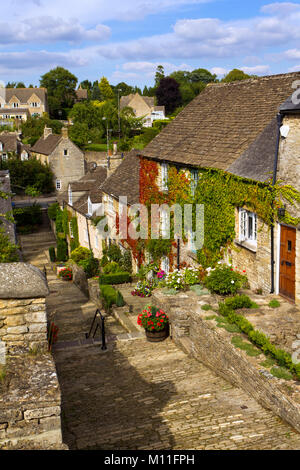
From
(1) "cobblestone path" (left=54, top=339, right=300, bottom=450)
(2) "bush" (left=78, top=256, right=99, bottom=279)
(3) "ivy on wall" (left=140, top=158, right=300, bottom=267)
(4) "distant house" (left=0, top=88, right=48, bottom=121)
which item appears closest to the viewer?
(1) "cobblestone path" (left=54, top=339, right=300, bottom=450)

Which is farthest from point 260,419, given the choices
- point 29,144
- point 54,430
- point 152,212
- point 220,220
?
point 29,144

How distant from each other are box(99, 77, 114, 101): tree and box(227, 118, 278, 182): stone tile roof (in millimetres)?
123631

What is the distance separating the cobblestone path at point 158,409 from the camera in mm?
8352

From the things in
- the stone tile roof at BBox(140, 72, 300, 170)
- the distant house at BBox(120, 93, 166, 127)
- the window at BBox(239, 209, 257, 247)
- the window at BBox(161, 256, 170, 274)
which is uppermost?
the distant house at BBox(120, 93, 166, 127)

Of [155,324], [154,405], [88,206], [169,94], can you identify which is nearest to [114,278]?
[155,324]

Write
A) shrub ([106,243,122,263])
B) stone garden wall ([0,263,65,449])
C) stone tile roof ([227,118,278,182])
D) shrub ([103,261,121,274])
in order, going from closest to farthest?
stone garden wall ([0,263,65,449])
stone tile roof ([227,118,278,182])
shrub ([103,261,121,274])
shrub ([106,243,122,263])

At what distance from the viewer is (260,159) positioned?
15.8 metres

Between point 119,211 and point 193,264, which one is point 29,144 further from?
point 193,264

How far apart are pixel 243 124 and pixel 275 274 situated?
6.84 metres

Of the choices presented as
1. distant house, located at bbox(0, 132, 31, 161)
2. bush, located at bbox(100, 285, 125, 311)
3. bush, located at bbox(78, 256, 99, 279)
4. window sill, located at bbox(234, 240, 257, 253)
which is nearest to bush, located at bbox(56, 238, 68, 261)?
bush, located at bbox(78, 256, 99, 279)

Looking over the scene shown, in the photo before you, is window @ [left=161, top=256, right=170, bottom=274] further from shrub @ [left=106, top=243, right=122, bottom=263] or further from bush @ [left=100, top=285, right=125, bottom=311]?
shrub @ [left=106, top=243, right=122, bottom=263]

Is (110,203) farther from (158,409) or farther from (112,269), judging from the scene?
(158,409)

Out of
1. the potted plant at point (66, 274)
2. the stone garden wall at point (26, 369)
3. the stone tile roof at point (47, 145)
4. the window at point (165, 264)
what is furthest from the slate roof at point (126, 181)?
the stone tile roof at point (47, 145)

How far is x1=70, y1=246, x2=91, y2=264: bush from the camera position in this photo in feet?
120
